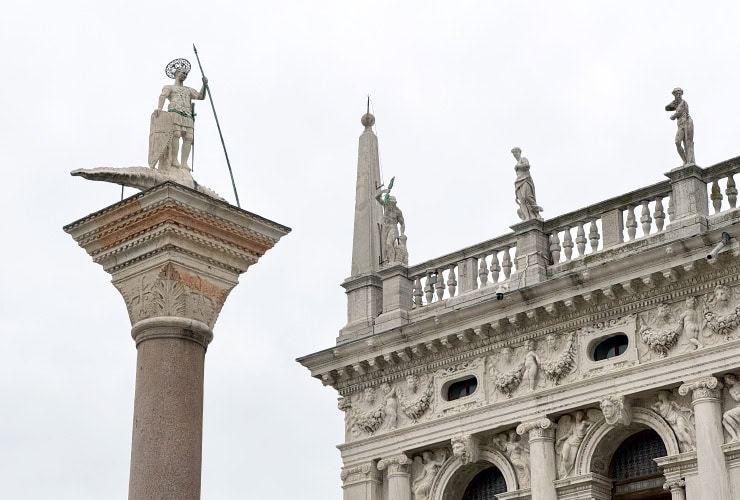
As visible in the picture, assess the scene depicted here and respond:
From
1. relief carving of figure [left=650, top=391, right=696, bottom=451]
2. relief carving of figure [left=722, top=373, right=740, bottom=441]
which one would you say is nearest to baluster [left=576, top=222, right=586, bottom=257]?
relief carving of figure [left=650, top=391, right=696, bottom=451]

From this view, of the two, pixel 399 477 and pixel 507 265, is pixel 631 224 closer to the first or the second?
pixel 507 265

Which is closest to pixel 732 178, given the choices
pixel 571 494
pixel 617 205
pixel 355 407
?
pixel 617 205

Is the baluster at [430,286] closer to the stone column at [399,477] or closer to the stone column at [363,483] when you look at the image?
the stone column at [399,477]

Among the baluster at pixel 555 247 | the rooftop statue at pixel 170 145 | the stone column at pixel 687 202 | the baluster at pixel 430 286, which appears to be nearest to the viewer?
the rooftop statue at pixel 170 145

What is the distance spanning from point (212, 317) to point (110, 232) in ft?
3.78

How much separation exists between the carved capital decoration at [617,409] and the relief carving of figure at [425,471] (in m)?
3.41

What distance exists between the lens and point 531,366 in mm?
25594

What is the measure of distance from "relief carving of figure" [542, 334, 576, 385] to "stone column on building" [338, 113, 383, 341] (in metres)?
3.94

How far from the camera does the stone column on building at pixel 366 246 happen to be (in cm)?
2862

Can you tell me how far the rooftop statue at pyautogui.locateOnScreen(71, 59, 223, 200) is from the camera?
1496 centimetres

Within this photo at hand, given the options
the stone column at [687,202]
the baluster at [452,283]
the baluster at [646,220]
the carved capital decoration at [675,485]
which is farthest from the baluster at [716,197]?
the baluster at [452,283]

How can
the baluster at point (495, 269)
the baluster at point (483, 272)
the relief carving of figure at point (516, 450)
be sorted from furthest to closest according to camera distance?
1. the baluster at point (483, 272)
2. the baluster at point (495, 269)
3. the relief carving of figure at point (516, 450)

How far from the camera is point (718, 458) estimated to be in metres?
23.2

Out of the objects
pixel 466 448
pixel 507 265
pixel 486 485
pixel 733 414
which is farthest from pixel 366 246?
pixel 733 414
